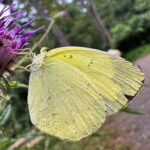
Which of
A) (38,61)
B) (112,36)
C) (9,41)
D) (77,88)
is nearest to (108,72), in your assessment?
(77,88)

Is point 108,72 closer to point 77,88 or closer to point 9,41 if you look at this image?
point 77,88

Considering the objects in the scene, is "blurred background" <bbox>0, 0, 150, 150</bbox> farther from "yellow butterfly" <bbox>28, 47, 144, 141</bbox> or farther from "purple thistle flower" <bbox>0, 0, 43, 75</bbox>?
"purple thistle flower" <bbox>0, 0, 43, 75</bbox>

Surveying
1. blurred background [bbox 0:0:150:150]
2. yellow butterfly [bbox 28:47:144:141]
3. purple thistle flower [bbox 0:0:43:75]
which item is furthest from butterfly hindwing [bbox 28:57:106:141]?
blurred background [bbox 0:0:150:150]

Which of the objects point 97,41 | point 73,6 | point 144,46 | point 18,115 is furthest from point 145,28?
point 18,115

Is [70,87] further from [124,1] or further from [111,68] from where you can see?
[124,1]

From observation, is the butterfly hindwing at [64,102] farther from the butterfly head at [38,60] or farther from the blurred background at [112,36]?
the blurred background at [112,36]

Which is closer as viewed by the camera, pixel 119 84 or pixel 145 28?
pixel 119 84

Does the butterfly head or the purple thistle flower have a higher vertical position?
the purple thistle flower
